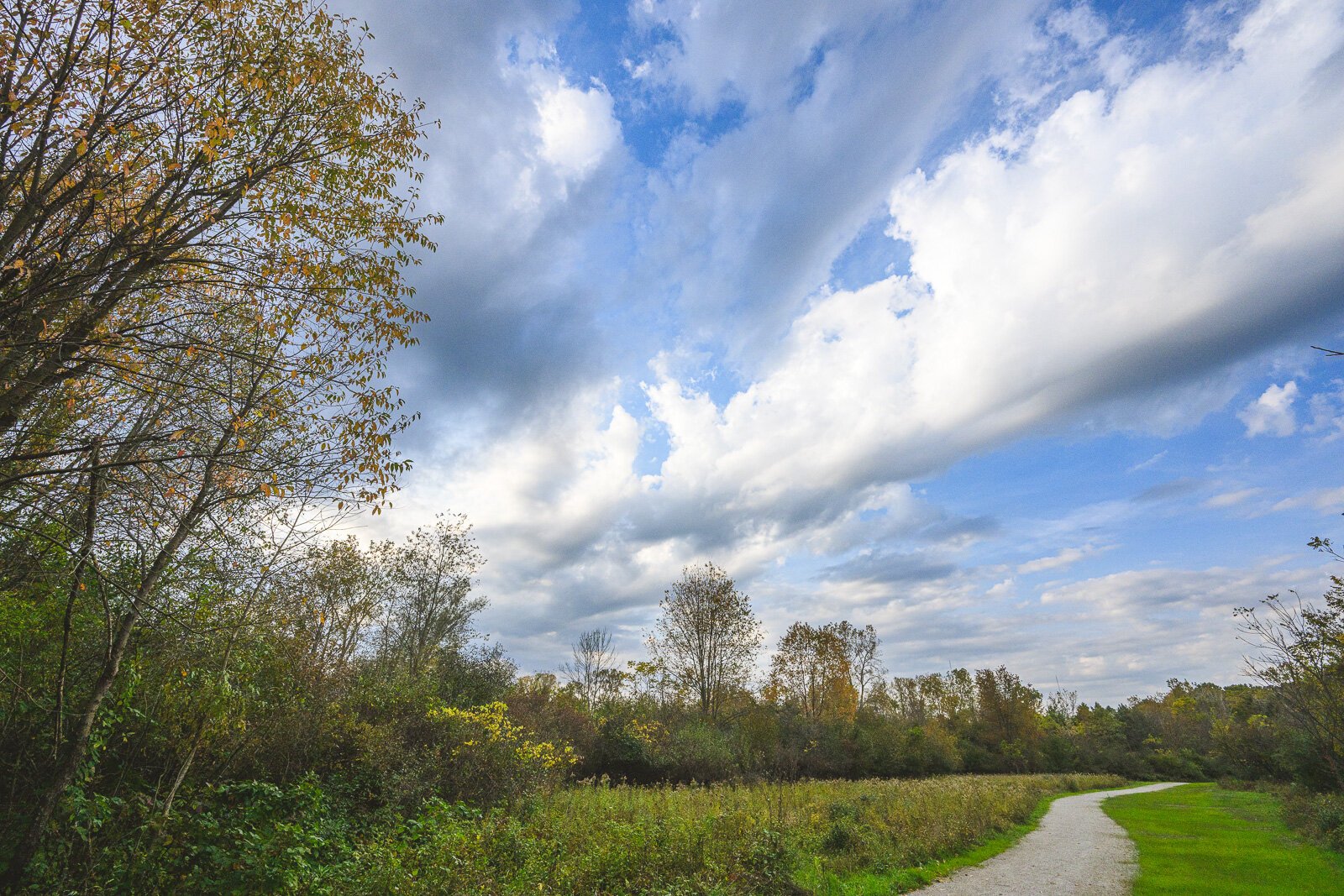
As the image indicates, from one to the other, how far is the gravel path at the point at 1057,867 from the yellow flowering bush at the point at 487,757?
301 inches

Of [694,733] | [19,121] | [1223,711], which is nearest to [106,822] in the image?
[19,121]

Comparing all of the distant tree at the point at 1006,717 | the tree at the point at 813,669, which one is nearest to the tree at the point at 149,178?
the tree at the point at 813,669

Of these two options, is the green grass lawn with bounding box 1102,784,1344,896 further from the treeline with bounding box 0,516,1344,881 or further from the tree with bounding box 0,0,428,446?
the tree with bounding box 0,0,428,446

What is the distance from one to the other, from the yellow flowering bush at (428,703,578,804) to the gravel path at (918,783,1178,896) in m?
7.64

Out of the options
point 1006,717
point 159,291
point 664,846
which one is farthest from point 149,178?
point 1006,717

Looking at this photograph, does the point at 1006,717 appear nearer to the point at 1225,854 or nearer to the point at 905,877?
the point at 1225,854

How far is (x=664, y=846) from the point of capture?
27.8 ft

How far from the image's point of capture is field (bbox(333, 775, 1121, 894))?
20.7ft

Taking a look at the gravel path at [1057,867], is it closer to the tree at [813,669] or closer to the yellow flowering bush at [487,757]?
the yellow flowering bush at [487,757]

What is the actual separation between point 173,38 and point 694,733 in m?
22.8

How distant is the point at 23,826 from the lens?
5.41 metres

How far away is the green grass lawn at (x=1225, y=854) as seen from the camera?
998 cm

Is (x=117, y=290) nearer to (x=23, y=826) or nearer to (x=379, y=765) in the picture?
(x=23, y=826)

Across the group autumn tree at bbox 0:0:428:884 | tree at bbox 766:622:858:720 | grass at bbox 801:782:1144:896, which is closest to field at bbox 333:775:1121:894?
grass at bbox 801:782:1144:896
